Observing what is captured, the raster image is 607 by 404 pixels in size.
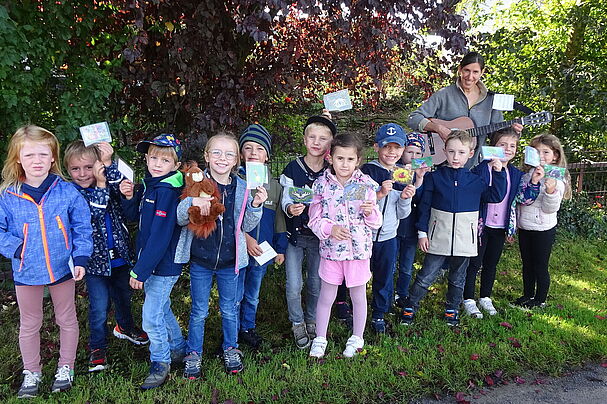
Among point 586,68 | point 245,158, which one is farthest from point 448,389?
point 586,68

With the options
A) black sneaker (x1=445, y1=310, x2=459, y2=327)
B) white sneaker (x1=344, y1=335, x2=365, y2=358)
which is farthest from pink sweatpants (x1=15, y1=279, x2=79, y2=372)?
black sneaker (x1=445, y1=310, x2=459, y2=327)

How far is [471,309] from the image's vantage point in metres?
4.52

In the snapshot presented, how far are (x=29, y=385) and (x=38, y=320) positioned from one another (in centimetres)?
45

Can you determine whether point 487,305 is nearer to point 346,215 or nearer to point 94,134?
point 346,215

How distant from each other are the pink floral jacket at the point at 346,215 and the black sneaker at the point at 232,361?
104 centimetres

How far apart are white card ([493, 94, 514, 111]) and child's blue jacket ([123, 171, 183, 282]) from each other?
10.2 feet

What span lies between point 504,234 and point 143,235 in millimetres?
→ 3293

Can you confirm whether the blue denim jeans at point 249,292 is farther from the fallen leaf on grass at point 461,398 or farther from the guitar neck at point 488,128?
the guitar neck at point 488,128

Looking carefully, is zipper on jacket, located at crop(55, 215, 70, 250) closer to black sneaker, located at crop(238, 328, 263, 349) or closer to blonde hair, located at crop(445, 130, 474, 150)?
black sneaker, located at crop(238, 328, 263, 349)

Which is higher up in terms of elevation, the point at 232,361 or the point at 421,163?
the point at 421,163

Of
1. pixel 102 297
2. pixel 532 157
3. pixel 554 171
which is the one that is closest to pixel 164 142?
pixel 102 297

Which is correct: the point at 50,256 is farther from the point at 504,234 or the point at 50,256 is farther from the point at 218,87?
the point at 504,234

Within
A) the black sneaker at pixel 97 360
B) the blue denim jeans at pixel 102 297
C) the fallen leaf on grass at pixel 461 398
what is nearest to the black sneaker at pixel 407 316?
the fallen leaf on grass at pixel 461 398

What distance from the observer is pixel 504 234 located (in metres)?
4.47
